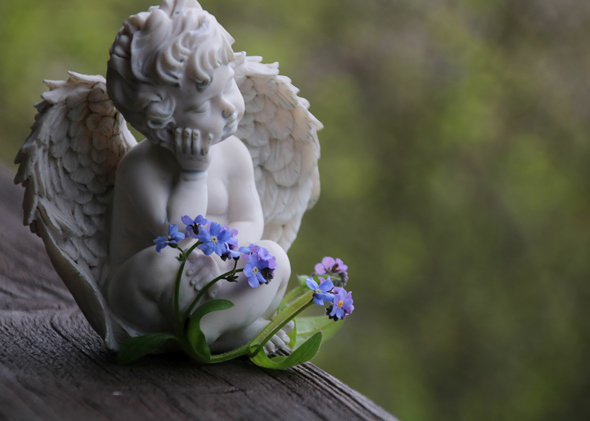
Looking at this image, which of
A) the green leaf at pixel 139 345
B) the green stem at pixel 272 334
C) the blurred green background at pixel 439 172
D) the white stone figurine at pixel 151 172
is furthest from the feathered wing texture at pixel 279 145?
the blurred green background at pixel 439 172

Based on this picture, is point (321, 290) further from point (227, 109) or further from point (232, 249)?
point (227, 109)

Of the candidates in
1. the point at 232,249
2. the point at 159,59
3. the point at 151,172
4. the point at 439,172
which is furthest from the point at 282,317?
the point at 439,172

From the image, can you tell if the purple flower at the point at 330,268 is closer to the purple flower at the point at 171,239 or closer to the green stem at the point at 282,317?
the green stem at the point at 282,317

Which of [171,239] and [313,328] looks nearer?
[171,239]

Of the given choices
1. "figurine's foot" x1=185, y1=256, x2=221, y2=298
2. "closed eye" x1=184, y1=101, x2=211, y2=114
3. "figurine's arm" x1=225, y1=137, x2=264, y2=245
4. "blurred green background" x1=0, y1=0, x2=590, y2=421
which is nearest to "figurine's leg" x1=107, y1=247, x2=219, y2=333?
"figurine's foot" x1=185, y1=256, x2=221, y2=298

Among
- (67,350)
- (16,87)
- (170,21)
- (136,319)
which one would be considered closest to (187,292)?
(136,319)

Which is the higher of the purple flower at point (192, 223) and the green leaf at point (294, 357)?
the purple flower at point (192, 223)
